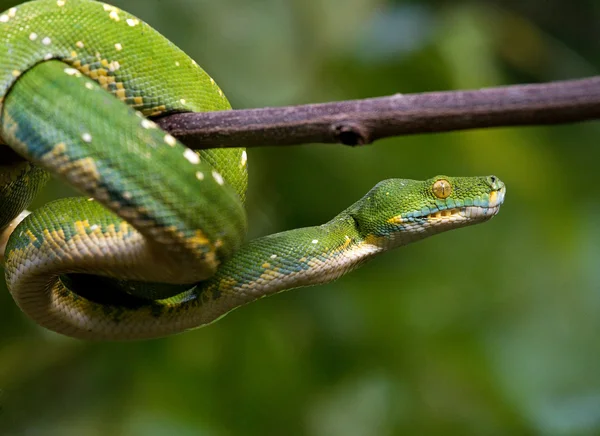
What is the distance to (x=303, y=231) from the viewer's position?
193cm

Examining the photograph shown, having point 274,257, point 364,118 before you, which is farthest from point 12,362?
point 364,118

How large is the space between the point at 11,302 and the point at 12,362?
0.30 m

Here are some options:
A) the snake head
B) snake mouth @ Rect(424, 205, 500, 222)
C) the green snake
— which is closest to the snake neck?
the green snake

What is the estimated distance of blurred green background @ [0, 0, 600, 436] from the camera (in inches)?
125

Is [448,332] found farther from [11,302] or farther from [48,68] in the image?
[48,68]

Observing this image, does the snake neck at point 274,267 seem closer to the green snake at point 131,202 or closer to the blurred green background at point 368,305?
the green snake at point 131,202

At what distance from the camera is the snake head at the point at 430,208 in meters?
1.98

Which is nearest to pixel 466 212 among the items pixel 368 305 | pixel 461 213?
pixel 461 213

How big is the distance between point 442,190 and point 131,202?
39.9 inches

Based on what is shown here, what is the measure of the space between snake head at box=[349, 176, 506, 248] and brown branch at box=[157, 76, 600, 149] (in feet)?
2.27

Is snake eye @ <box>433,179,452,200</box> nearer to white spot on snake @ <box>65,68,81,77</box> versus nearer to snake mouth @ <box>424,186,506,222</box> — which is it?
snake mouth @ <box>424,186,506,222</box>

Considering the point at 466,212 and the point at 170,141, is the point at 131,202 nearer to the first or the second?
the point at 170,141

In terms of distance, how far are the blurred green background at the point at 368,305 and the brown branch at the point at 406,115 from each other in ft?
6.36

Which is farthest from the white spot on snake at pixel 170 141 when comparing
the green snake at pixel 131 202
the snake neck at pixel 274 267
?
the snake neck at pixel 274 267
